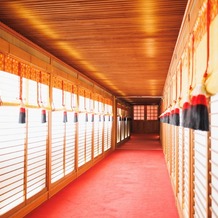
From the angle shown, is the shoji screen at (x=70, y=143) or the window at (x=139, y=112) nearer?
the shoji screen at (x=70, y=143)

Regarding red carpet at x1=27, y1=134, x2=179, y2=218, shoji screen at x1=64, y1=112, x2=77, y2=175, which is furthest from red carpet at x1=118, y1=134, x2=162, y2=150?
shoji screen at x1=64, y1=112, x2=77, y2=175

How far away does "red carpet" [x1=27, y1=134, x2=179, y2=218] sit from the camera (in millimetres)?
5715

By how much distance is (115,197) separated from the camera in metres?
6.86

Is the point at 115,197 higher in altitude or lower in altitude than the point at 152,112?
lower

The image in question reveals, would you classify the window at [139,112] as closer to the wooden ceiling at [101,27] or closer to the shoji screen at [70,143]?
the shoji screen at [70,143]

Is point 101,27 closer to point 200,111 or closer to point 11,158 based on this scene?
point 11,158

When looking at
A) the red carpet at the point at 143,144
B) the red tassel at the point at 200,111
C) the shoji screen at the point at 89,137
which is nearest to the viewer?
the red tassel at the point at 200,111

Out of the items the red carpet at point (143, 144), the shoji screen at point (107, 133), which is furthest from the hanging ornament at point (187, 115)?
the red carpet at point (143, 144)

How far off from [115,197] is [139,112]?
24.6 m

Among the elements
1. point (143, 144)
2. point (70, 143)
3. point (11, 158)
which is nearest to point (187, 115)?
point (11, 158)

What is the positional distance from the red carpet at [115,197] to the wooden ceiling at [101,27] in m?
3.60

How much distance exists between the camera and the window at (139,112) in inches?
1220

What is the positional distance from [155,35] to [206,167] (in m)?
3.41

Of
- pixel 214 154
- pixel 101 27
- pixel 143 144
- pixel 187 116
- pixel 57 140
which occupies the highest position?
pixel 101 27
